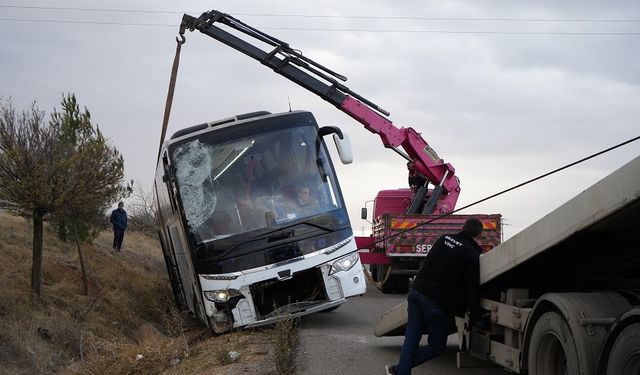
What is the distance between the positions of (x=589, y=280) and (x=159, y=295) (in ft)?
59.7

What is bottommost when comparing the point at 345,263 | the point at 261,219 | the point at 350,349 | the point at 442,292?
the point at 350,349

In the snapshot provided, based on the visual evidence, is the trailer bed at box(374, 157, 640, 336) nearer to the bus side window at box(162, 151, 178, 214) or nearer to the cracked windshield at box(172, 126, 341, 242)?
the cracked windshield at box(172, 126, 341, 242)

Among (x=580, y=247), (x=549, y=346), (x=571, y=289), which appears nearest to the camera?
(x=549, y=346)

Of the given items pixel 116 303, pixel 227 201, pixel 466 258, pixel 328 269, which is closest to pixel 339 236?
pixel 328 269

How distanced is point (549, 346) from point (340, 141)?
736 cm

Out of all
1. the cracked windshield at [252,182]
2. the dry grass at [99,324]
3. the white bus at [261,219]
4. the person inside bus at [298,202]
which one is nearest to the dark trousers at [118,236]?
the dry grass at [99,324]

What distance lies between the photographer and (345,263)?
13.0 metres

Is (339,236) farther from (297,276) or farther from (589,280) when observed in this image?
(589,280)

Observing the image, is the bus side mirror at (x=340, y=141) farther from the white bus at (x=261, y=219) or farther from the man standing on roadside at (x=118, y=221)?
the man standing on roadside at (x=118, y=221)

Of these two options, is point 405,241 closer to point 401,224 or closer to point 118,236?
point 401,224

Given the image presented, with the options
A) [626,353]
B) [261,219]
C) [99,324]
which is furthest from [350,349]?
[99,324]

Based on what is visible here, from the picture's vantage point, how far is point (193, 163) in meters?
13.0

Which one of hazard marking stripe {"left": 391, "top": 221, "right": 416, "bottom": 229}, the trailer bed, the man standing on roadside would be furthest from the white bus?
the man standing on roadside

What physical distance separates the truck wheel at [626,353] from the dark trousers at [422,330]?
8.02ft
